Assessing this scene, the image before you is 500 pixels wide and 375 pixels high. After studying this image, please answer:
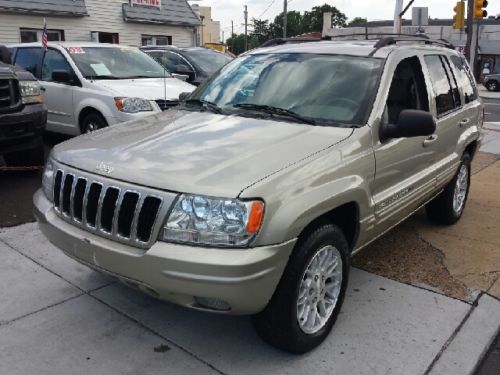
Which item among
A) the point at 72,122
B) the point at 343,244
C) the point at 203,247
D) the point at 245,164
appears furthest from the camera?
the point at 72,122

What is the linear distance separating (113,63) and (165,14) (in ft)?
47.5

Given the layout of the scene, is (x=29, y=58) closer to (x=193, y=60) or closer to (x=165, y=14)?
(x=193, y=60)

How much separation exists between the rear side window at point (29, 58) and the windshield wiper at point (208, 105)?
17.9 ft

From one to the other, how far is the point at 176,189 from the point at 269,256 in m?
0.57

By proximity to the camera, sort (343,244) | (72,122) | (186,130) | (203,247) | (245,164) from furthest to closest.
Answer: (72,122) < (186,130) < (343,244) < (245,164) < (203,247)

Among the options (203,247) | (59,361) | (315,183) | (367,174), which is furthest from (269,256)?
(59,361)

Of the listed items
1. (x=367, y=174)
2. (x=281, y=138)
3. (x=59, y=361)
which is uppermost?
(x=281, y=138)

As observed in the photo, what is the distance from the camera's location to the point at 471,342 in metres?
3.28

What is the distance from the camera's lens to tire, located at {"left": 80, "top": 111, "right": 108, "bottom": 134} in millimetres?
7590

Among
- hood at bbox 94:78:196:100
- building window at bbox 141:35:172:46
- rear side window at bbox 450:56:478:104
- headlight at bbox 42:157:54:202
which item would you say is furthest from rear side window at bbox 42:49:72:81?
building window at bbox 141:35:172:46

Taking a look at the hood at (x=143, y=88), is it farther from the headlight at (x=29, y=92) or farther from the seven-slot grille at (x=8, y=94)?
the seven-slot grille at (x=8, y=94)

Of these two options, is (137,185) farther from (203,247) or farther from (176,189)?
(203,247)

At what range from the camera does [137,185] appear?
275 centimetres

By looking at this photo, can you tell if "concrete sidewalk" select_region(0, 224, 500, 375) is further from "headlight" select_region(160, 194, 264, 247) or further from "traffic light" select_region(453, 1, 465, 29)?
"traffic light" select_region(453, 1, 465, 29)
